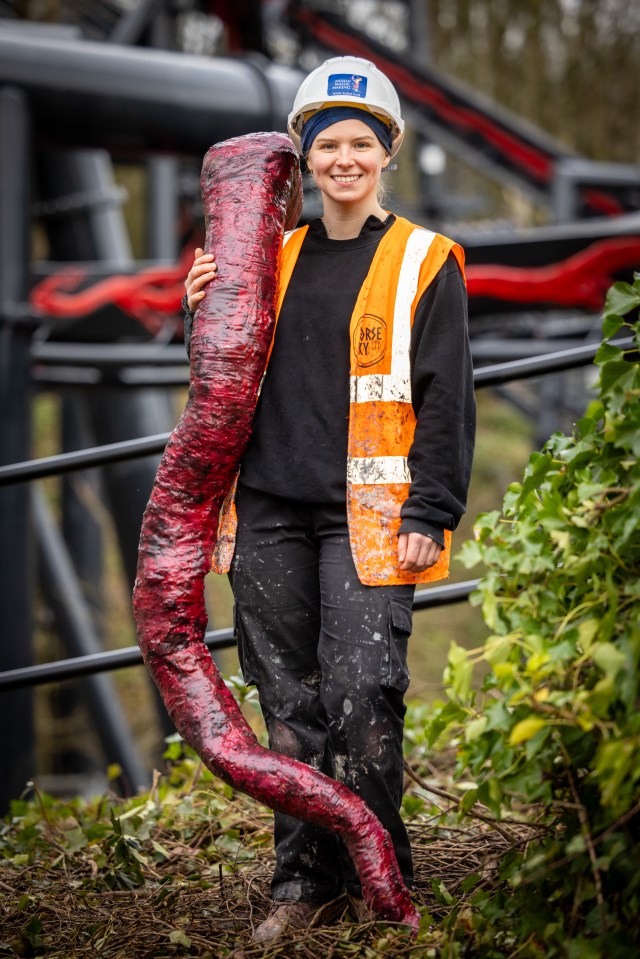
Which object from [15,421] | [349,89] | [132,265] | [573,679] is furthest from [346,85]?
[132,265]

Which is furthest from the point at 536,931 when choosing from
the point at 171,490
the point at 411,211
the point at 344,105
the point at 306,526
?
the point at 411,211

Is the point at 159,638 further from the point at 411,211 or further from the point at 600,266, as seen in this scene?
the point at 411,211

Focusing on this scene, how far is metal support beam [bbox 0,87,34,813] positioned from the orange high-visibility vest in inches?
131

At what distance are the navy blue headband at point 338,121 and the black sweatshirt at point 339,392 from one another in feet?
0.60

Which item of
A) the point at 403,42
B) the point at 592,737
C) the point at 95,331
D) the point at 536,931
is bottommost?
the point at 536,931

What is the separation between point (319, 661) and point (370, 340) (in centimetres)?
69

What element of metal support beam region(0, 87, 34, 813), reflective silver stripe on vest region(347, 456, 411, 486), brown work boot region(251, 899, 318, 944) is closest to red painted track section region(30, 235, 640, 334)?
metal support beam region(0, 87, 34, 813)

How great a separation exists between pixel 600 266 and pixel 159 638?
5650 millimetres

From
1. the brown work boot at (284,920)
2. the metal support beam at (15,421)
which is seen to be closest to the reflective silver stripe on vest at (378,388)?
the brown work boot at (284,920)

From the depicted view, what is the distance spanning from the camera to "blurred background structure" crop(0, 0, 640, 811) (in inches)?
219

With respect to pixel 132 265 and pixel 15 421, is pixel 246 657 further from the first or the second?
pixel 132 265

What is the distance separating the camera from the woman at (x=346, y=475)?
234cm

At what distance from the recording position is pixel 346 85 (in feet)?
7.90

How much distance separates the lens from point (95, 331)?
780 cm
